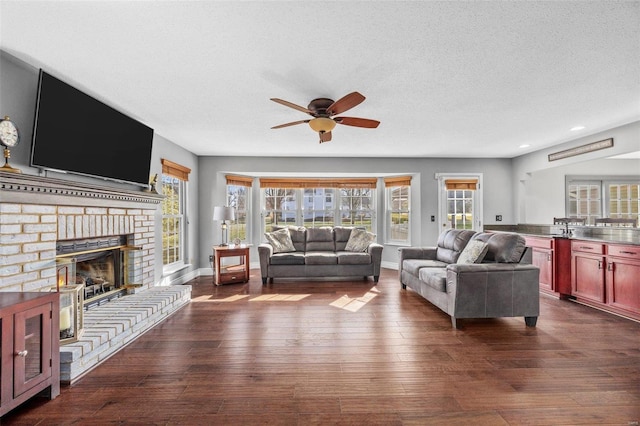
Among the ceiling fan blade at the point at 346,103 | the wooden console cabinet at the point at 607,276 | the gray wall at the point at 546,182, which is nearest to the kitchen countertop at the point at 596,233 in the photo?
the wooden console cabinet at the point at 607,276

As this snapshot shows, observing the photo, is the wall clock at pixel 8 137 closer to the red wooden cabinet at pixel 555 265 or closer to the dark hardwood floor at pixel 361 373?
the dark hardwood floor at pixel 361 373

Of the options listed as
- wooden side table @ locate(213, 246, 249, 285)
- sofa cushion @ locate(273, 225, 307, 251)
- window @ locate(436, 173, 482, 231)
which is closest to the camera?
wooden side table @ locate(213, 246, 249, 285)

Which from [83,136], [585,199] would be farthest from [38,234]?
[585,199]

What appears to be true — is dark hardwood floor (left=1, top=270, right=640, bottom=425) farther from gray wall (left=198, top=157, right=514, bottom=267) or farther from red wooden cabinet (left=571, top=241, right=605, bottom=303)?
gray wall (left=198, top=157, right=514, bottom=267)

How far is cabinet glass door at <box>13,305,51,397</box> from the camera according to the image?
1.67 meters

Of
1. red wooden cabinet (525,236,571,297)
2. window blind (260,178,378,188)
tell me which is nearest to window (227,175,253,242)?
window blind (260,178,378,188)

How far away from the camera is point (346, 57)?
2.20 meters

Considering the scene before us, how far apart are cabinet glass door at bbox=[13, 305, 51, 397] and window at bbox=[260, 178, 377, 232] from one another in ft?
15.4

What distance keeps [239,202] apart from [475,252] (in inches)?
176

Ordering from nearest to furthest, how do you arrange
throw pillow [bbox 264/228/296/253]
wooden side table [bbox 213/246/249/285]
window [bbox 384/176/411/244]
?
wooden side table [bbox 213/246/249/285], throw pillow [bbox 264/228/296/253], window [bbox 384/176/411/244]

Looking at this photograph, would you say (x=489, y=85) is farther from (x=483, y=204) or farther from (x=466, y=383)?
(x=483, y=204)

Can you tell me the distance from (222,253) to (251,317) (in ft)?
6.03

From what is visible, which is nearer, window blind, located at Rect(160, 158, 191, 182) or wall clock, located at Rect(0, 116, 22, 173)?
wall clock, located at Rect(0, 116, 22, 173)

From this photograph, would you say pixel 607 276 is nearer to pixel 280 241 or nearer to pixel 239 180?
pixel 280 241
